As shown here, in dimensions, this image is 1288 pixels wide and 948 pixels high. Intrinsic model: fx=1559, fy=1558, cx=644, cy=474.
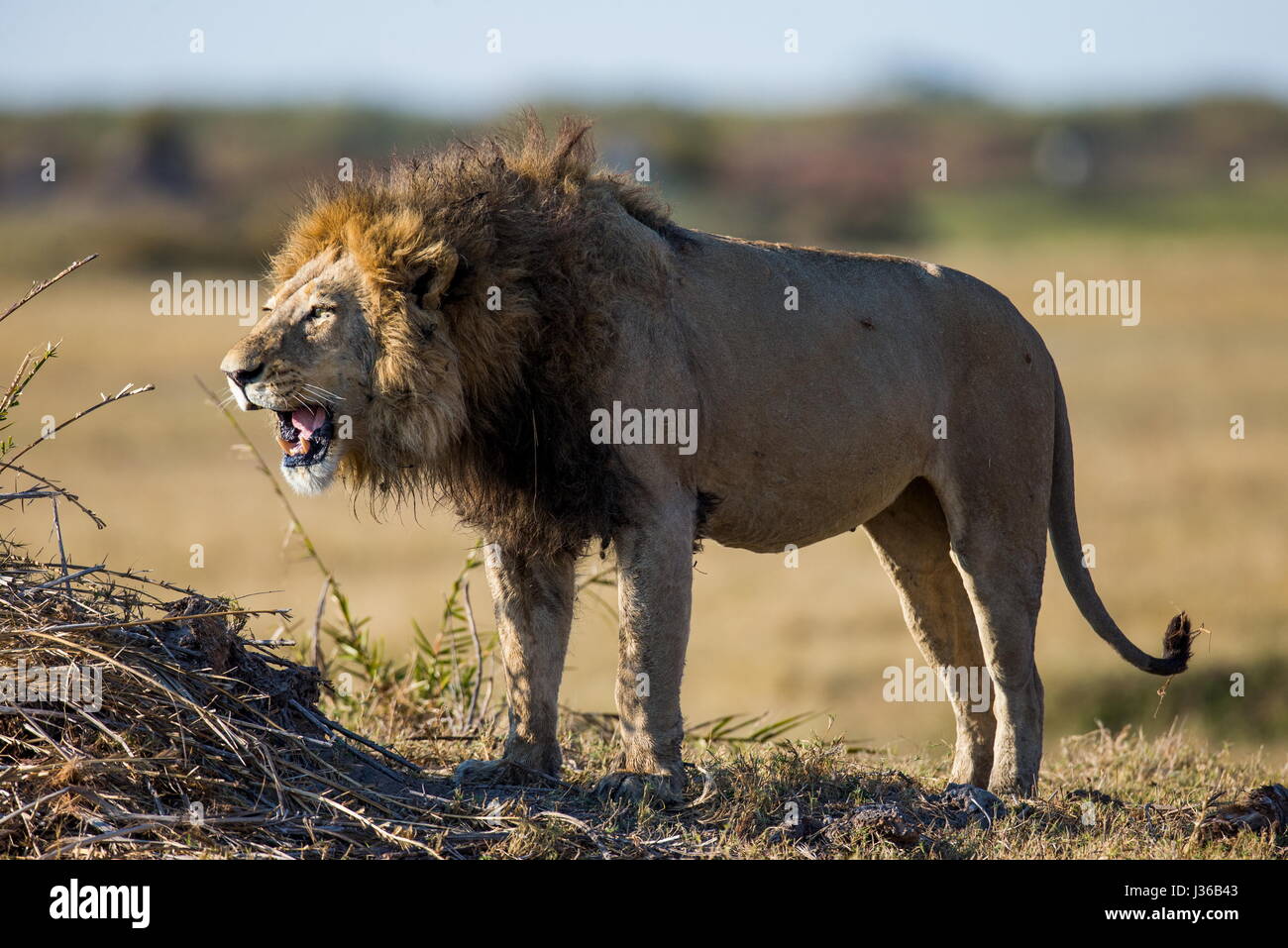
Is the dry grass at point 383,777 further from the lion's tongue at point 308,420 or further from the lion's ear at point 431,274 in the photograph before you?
the lion's ear at point 431,274

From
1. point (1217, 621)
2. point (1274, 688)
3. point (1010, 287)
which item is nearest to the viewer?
point (1274, 688)

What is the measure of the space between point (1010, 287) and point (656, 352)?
3377 centimetres

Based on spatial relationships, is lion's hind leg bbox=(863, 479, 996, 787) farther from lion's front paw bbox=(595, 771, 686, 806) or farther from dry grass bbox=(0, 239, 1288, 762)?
lion's front paw bbox=(595, 771, 686, 806)

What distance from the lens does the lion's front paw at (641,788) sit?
5.11 meters

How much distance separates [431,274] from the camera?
4.94m

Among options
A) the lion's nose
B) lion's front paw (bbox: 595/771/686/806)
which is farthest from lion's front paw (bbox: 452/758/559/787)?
the lion's nose

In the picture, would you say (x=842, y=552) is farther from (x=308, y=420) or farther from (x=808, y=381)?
(x=308, y=420)

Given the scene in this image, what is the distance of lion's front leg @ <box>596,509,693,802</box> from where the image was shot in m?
5.09

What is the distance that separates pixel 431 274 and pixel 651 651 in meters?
1.41

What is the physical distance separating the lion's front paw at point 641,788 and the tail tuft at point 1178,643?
232 cm

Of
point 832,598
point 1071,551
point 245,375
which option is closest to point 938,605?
point 1071,551

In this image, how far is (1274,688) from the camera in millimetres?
11664
